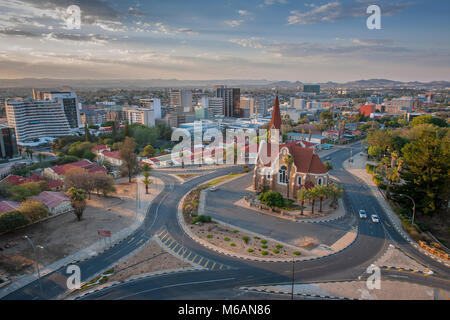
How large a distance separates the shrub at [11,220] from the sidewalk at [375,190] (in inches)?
2431

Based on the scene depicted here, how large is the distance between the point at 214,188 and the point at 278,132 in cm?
1970

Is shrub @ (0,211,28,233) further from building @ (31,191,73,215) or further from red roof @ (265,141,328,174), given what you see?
red roof @ (265,141,328,174)

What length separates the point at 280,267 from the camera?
36844 millimetres

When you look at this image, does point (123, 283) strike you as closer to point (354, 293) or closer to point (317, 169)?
point (354, 293)

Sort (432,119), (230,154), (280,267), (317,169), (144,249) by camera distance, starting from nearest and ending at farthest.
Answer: (280,267) < (144,249) < (317,169) < (230,154) < (432,119)

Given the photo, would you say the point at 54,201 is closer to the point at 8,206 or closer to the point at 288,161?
the point at 8,206

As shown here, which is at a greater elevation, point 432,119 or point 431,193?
point 432,119

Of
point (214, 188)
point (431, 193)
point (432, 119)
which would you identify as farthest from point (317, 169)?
point (432, 119)

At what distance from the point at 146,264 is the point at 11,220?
25.5 metres

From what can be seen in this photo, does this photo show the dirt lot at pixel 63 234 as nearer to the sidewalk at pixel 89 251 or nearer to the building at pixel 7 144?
the sidewalk at pixel 89 251

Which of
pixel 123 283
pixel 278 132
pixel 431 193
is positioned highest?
→ pixel 278 132

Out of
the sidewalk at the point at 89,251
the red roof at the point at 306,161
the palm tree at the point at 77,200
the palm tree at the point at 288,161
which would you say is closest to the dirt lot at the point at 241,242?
the sidewalk at the point at 89,251

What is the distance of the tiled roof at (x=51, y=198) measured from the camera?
54862 millimetres

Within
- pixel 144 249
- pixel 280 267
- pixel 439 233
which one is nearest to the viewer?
pixel 280 267
